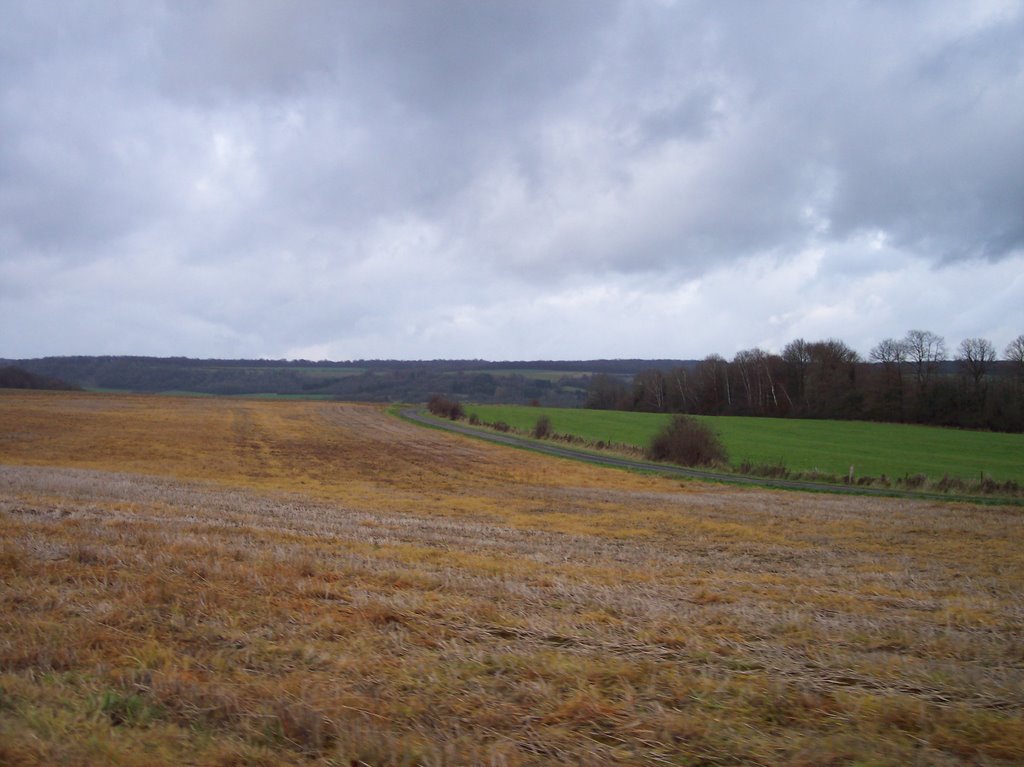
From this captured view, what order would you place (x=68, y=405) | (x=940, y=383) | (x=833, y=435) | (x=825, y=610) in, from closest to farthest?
(x=825, y=610), (x=833, y=435), (x=68, y=405), (x=940, y=383)

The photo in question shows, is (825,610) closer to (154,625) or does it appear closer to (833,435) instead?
(154,625)

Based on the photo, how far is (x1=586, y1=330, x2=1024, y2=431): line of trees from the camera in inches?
3063

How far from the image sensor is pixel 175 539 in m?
9.09

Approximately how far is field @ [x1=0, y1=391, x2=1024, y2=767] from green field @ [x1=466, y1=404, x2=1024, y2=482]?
115ft

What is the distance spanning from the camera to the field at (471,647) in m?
3.92

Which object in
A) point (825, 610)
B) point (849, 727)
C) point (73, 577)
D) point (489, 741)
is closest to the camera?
point (489, 741)

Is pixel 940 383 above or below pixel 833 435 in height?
above

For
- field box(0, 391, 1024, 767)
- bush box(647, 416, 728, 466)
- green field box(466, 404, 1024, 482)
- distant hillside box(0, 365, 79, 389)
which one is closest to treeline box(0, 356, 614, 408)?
distant hillside box(0, 365, 79, 389)

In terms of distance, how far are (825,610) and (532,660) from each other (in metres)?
4.21

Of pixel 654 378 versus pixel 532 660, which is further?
pixel 654 378

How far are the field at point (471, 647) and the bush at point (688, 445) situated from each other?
101 ft

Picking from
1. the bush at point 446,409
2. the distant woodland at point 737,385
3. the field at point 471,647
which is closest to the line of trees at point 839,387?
the distant woodland at point 737,385

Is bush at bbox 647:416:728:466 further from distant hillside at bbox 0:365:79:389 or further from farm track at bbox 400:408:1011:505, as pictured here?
distant hillside at bbox 0:365:79:389

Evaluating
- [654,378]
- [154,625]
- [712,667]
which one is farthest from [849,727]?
[654,378]
